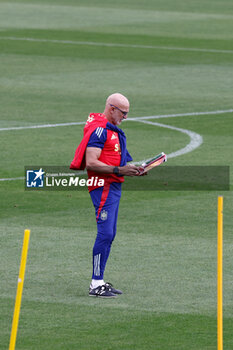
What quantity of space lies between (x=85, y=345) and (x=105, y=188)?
6.70 ft

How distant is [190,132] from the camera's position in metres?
21.9

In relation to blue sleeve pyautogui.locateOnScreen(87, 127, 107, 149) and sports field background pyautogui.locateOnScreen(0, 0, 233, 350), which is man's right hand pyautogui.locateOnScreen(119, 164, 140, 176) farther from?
sports field background pyautogui.locateOnScreen(0, 0, 233, 350)

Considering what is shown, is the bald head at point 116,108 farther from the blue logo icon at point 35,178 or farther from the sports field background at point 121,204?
the blue logo icon at point 35,178

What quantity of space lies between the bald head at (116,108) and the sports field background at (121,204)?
1839mm

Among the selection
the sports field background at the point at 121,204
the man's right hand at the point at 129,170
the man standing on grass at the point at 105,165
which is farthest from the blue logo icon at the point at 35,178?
the man's right hand at the point at 129,170

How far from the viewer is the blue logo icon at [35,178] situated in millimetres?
16942

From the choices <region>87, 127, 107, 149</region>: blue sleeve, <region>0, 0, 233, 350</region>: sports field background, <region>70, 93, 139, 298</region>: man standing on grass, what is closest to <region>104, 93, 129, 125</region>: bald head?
<region>70, 93, 139, 298</region>: man standing on grass

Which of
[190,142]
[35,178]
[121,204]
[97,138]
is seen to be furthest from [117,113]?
[190,142]

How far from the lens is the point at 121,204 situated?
1602cm

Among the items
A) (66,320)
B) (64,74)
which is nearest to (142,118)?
(64,74)

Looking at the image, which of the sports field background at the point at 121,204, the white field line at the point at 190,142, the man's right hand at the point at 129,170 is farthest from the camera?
the white field line at the point at 190,142

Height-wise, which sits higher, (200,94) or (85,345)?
(200,94)

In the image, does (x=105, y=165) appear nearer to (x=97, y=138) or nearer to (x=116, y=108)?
(x=97, y=138)

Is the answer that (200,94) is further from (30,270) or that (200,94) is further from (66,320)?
(66,320)
